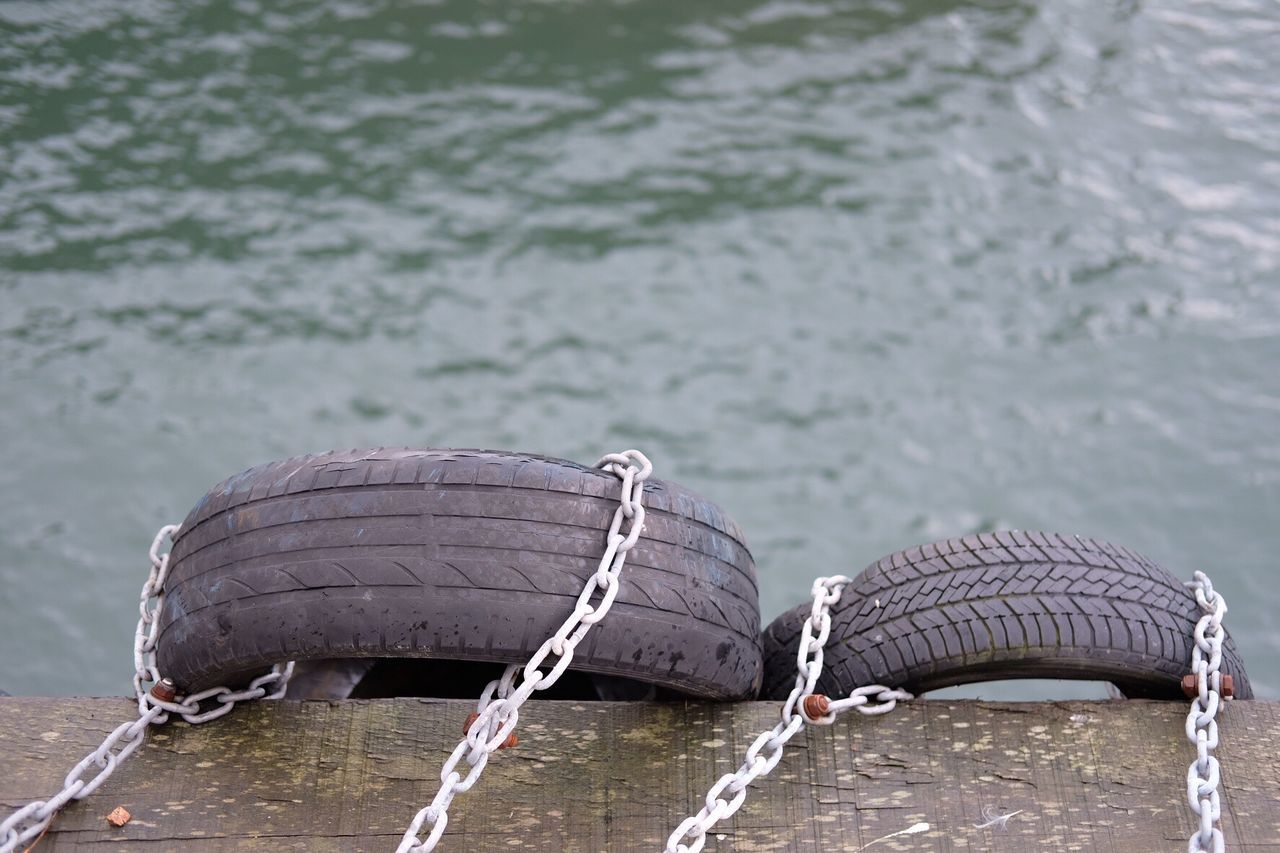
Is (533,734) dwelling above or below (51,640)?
above

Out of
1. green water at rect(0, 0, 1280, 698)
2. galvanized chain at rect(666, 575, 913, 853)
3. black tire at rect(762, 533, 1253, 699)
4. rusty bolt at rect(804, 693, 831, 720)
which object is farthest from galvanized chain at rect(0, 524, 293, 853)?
green water at rect(0, 0, 1280, 698)

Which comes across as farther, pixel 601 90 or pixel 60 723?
pixel 601 90

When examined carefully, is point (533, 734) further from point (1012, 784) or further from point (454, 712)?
point (1012, 784)

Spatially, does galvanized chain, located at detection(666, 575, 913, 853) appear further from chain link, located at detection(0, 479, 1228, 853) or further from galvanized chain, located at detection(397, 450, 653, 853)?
galvanized chain, located at detection(397, 450, 653, 853)

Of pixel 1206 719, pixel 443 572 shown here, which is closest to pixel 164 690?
pixel 443 572

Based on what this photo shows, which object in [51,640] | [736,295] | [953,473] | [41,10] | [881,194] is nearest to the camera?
[51,640]

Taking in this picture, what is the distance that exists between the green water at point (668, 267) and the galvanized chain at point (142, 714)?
2819 mm

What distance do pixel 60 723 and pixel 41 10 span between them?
8659 mm

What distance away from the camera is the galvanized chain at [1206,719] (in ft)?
8.85

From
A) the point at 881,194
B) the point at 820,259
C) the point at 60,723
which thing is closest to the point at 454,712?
the point at 60,723

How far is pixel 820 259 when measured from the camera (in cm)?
798

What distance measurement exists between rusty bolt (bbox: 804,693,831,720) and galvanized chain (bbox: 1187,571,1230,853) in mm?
798

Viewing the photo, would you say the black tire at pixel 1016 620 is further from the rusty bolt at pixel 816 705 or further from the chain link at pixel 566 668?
the rusty bolt at pixel 816 705

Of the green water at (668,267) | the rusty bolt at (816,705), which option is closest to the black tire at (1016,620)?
the rusty bolt at (816,705)
